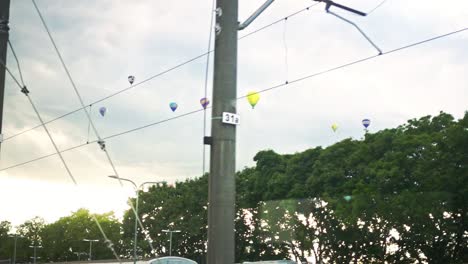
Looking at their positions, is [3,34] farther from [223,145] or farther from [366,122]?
[366,122]

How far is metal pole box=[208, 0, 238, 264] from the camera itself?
249 inches

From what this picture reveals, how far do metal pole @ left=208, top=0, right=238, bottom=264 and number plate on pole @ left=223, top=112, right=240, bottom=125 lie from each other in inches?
1.8

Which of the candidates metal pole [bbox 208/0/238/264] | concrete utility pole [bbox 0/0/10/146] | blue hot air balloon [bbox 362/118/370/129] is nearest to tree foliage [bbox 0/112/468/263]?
blue hot air balloon [bbox 362/118/370/129]

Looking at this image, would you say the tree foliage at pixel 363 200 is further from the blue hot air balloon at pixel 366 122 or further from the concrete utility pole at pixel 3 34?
the concrete utility pole at pixel 3 34

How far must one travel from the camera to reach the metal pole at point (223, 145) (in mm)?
6312

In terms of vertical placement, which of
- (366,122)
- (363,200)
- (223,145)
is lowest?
(223,145)

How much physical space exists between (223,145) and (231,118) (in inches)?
12.3

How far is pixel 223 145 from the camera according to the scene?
645cm

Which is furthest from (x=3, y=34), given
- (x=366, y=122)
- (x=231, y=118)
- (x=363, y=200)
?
(x=366, y=122)

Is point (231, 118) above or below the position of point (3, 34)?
below

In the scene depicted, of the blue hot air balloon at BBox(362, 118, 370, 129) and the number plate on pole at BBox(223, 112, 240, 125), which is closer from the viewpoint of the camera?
the number plate on pole at BBox(223, 112, 240, 125)

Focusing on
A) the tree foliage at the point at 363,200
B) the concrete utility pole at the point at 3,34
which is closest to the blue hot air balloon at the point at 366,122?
the tree foliage at the point at 363,200

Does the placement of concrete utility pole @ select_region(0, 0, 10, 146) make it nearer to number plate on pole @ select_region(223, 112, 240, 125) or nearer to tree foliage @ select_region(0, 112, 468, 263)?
number plate on pole @ select_region(223, 112, 240, 125)

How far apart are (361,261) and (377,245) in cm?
223
